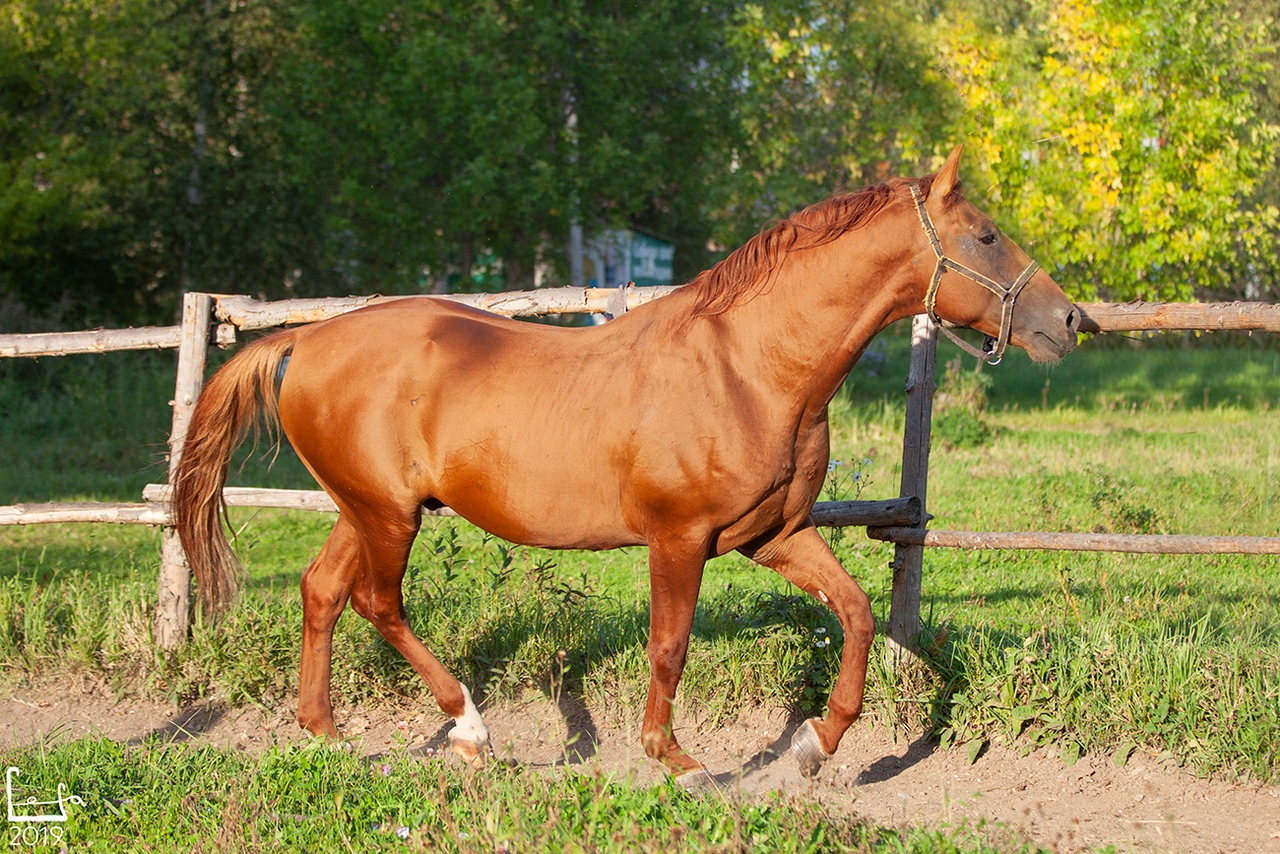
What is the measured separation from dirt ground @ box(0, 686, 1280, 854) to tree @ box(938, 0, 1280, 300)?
8.63 metres

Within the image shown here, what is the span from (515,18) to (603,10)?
154cm

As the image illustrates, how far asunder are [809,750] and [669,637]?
62cm

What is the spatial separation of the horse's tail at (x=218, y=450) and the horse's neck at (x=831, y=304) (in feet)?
6.46

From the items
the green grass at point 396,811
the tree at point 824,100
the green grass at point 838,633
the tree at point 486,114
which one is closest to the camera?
the green grass at point 396,811

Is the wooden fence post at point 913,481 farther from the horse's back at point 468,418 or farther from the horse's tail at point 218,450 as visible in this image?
the horse's tail at point 218,450

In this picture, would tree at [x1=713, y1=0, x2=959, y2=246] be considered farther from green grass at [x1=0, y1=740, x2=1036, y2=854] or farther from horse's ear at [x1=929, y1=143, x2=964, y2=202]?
green grass at [x1=0, y1=740, x2=1036, y2=854]

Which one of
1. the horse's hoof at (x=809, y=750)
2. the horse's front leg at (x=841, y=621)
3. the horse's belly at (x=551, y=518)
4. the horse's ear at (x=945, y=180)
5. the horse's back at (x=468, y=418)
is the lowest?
the horse's hoof at (x=809, y=750)

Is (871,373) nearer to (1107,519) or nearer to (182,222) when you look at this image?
(1107,519)

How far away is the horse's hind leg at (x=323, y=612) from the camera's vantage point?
4418mm

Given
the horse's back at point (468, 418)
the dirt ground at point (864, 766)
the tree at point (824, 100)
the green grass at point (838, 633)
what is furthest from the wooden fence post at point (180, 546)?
the tree at point (824, 100)

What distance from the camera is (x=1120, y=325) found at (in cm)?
415

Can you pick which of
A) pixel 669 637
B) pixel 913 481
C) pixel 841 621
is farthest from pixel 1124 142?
pixel 669 637

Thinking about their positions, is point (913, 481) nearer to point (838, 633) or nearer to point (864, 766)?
point (838, 633)

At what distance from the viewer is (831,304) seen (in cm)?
363
